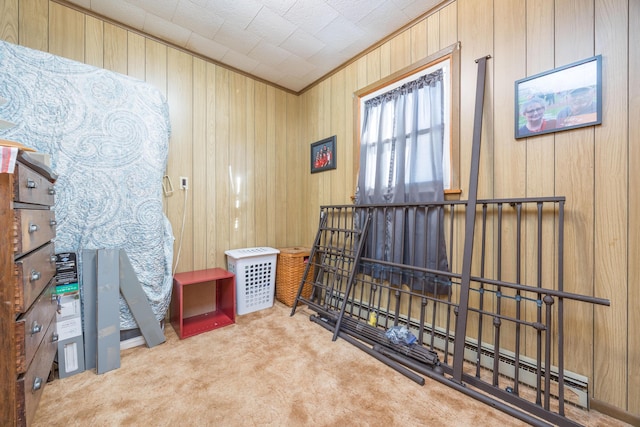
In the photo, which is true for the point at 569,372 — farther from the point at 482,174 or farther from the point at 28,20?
the point at 28,20

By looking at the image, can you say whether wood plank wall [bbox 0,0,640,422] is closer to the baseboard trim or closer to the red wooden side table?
the baseboard trim

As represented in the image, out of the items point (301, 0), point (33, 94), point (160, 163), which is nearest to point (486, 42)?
point (301, 0)

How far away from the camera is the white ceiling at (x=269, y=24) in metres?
1.85

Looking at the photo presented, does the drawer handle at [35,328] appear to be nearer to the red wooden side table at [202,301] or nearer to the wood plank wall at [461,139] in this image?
the red wooden side table at [202,301]

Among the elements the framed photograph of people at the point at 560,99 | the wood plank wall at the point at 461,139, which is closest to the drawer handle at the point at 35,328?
the wood plank wall at the point at 461,139

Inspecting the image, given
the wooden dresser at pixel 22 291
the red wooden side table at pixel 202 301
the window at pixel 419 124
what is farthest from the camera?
the red wooden side table at pixel 202 301

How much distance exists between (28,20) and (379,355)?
11.0ft

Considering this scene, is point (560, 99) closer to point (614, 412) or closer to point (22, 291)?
point (614, 412)

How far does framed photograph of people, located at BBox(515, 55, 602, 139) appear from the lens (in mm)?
1245

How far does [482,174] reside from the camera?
1.62 m

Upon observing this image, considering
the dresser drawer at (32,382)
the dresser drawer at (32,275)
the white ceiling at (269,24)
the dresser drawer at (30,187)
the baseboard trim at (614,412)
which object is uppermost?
the white ceiling at (269,24)

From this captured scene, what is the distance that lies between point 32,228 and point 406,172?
7.20 feet

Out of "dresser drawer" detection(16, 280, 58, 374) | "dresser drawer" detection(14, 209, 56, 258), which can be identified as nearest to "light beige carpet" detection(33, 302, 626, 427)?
"dresser drawer" detection(16, 280, 58, 374)

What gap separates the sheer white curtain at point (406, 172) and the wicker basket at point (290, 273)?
0.78 metres
